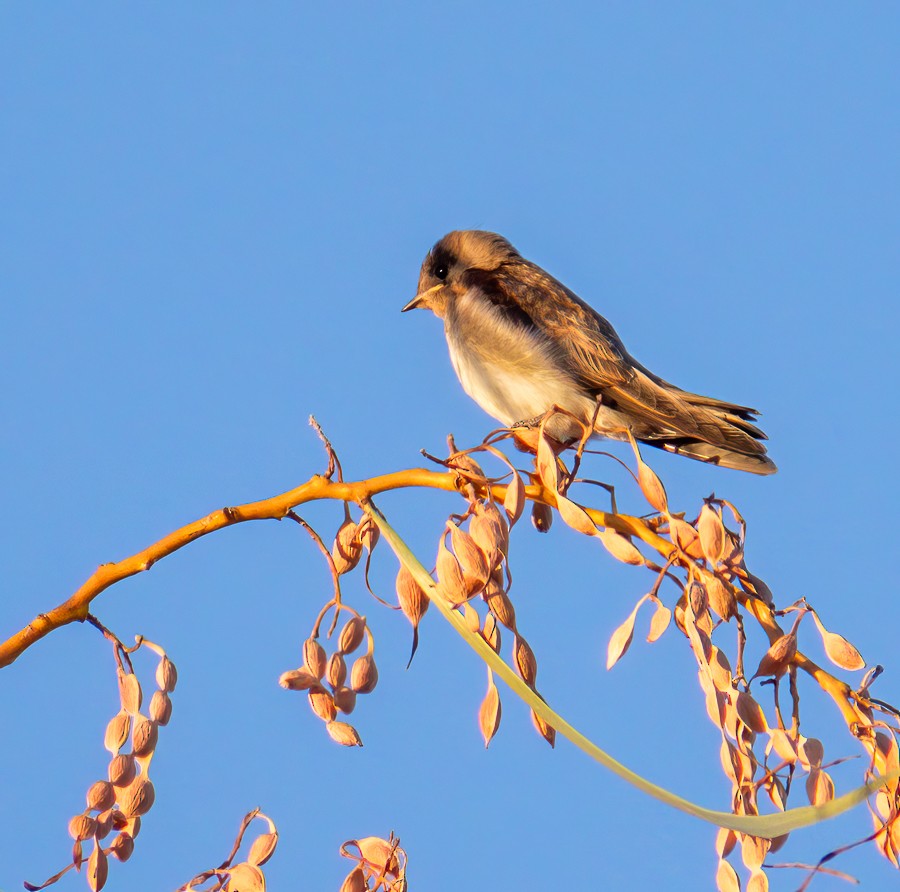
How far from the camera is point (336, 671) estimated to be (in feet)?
9.50

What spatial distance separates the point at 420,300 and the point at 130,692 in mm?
4525

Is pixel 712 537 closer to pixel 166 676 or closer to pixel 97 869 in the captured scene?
pixel 166 676

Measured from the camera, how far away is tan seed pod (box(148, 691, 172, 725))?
2.89 metres

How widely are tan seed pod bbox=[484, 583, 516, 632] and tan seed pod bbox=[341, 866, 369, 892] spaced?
1.96 ft

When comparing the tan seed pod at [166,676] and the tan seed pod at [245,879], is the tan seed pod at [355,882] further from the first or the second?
the tan seed pod at [166,676]

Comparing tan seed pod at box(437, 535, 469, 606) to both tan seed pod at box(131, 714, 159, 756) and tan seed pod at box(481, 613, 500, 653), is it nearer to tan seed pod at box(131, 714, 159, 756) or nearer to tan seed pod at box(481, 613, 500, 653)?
tan seed pod at box(481, 613, 500, 653)

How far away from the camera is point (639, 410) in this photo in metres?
5.66

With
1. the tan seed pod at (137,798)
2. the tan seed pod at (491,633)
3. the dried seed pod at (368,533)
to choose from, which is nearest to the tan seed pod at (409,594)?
the dried seed pod at (368,533)

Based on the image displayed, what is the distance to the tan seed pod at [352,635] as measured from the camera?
294 cm

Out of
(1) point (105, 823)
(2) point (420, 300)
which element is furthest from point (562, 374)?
(1) point (105, 823)

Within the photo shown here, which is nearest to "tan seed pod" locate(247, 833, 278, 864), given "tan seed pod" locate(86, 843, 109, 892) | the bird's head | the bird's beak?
"tan seed pod" locate(86, 843, 109, 892)

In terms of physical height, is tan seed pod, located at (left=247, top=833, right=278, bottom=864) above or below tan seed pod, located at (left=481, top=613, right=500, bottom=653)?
below

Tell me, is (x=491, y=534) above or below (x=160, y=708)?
above

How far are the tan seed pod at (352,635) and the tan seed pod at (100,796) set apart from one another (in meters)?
0.57
